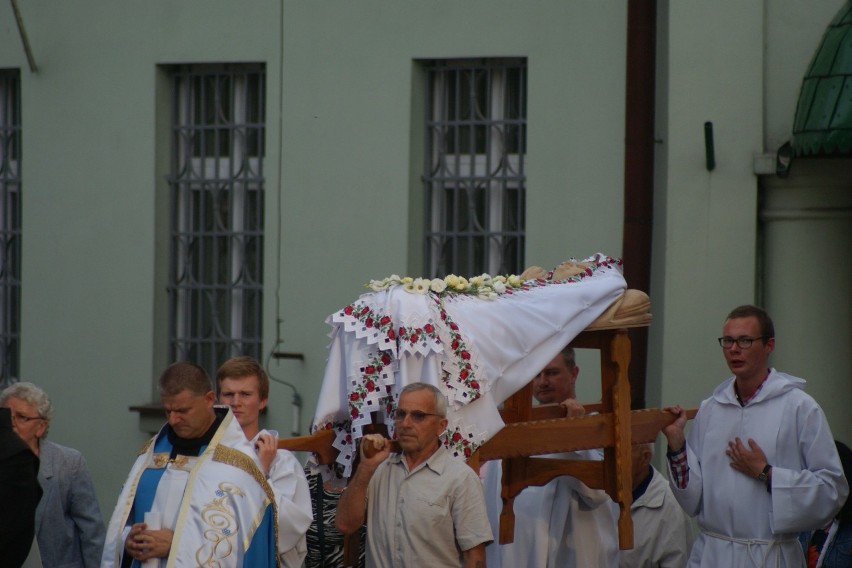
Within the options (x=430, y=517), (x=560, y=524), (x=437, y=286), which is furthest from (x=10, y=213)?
(x=430, y=517)

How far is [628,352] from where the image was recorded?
6.92 m

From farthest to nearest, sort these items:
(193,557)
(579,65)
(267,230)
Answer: (267,230)
(579,65)
(193,557)

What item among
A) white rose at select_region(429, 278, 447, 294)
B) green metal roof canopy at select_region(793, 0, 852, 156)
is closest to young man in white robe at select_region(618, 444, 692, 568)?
white rose at select_region(429, 278, 447, 294)

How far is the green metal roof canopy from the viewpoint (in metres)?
8.34

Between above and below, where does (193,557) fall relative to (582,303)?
below

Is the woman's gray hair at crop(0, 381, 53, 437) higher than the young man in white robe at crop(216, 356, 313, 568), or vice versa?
the woman's gray hair at crop(0, 381, 53, 437)

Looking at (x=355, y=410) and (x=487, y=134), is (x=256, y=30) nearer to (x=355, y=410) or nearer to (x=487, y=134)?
(x=487, y=134)

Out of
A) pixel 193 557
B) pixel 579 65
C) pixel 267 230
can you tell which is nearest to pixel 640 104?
pixel 579 65

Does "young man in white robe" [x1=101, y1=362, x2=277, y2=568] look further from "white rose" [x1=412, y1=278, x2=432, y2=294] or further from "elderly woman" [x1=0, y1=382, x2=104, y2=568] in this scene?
"elderly woman" [x1=0, y1=382, x2=104, y2=568]

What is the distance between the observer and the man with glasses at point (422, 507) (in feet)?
19.9

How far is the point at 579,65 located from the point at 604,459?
3655mm

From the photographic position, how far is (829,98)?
8414 mm

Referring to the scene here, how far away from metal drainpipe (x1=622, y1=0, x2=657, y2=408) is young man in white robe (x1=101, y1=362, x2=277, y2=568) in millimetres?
4042

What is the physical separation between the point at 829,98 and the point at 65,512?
4.55 m
